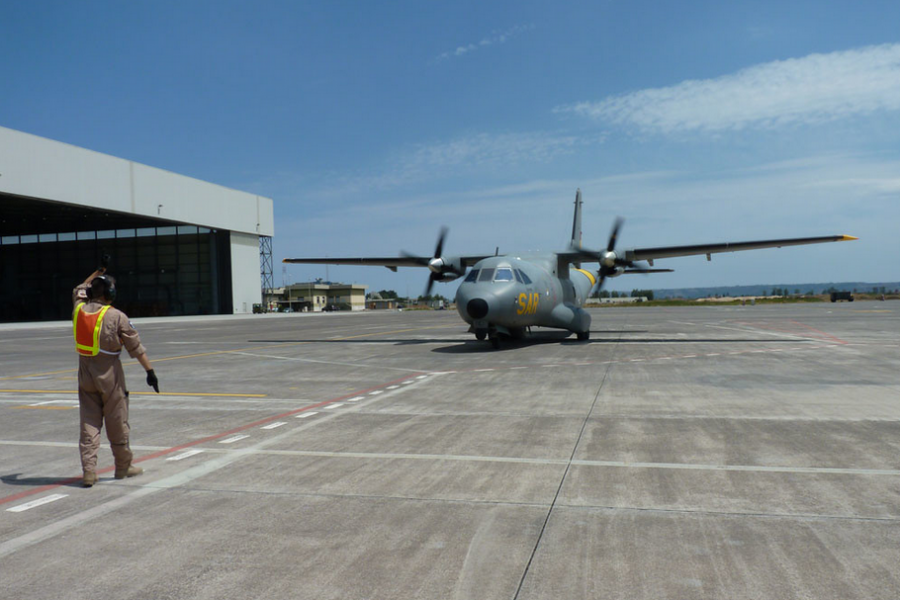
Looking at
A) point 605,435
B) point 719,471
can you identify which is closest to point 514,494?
point 719,471

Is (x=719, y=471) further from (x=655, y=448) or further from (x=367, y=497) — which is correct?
(x=367, y=497)

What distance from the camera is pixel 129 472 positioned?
603 centimetres

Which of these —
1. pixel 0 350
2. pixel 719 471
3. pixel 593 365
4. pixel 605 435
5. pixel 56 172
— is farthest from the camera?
pixel 56 172

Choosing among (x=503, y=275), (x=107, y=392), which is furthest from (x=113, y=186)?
(x=107, y=392)

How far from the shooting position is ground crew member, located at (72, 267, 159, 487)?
5824mm

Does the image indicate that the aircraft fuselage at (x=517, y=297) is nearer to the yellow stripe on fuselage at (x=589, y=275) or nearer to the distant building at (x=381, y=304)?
the yellow stripe on fuselage at (x=589, y=275)

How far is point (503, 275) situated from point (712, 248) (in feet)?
30.2

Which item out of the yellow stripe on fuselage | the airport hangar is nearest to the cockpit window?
the yellow stripe on fuselage

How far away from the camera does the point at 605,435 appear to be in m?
7.60

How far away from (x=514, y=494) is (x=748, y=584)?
2076 millimetres

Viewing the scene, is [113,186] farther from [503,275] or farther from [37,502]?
[37,502]

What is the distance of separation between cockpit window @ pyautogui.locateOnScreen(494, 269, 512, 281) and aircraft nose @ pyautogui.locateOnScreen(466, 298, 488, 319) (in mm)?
1421

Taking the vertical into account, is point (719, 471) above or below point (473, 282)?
below

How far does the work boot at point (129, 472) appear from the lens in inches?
236
